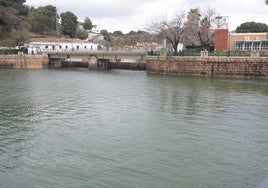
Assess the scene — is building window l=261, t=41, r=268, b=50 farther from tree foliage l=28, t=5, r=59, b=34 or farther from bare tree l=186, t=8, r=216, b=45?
tree foliage l=28, t=5, r=59, b=34

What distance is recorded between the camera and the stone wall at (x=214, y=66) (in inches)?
1481

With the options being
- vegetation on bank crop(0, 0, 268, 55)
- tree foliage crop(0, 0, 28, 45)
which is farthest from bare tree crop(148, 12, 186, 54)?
tree foliage crop(0, 0, 28, 45)

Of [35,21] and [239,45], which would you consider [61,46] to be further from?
[239,45]

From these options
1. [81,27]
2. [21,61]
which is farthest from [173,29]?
[81,27]

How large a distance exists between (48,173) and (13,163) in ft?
5.21

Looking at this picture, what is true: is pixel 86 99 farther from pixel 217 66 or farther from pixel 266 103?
pixel 217 66

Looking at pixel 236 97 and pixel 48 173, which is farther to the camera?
pixel 236 97

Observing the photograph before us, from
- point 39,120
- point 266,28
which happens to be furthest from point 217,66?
point 266,28

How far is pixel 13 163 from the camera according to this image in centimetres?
965

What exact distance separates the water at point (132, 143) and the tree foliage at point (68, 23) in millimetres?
89419

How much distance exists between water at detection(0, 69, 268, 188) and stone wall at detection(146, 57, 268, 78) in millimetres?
18340

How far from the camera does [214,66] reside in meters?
40.4

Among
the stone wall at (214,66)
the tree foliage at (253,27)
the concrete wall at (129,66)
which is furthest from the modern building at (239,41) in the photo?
the tree foliage at (253,27)

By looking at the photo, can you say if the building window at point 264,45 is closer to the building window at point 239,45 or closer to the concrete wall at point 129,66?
the building window at point 239,45
